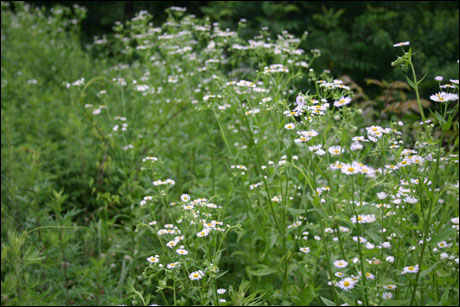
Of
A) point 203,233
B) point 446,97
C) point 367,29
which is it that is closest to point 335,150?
point 446,97

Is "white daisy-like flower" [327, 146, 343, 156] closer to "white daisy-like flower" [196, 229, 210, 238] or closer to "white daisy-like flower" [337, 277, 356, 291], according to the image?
"white daisy-like flower" [337, 277, 356, 291]

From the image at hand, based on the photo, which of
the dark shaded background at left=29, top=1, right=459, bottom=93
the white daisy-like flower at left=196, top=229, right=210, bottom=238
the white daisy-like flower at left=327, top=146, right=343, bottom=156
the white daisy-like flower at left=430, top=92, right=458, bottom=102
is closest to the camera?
the white daisy-like flower at left=430, top=92, right=458, bottom=102

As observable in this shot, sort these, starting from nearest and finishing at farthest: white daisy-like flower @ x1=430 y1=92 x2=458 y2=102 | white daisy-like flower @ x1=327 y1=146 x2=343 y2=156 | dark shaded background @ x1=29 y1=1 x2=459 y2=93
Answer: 1. white daisy-like flower @ x1=430 y1=92 x2=458 y2=102
2. white daisy-like flower @ x1=327 y1=146 x2=343 y2=156
3. dark shaded background @ x1=29 y1=1 x2=459 y2=93

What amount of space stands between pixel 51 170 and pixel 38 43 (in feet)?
10.9

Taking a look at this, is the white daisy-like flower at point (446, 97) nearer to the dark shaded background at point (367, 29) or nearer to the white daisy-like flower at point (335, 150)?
the white daisy-like flower at point (335, 150)

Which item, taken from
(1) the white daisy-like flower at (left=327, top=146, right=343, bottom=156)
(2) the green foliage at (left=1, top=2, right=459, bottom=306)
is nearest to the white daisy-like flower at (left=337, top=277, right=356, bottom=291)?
(2) the green foliage at (left=1, top=2, right=459, bottom=306)

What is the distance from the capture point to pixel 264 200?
2.58 m

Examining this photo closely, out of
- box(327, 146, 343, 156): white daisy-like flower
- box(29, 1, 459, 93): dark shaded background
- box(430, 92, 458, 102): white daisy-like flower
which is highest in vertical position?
box(430, 92, 458, 102): white daisy-like flower

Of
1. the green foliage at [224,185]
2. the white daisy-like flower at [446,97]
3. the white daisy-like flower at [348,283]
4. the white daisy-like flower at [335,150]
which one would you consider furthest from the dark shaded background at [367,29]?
the white daisy-like flower at [348,283]

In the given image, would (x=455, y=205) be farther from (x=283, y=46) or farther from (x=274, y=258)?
(x=283, y=46)

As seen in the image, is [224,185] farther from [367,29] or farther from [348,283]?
[367,29]

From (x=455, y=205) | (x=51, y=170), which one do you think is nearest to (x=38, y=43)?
(x=51, y=170)

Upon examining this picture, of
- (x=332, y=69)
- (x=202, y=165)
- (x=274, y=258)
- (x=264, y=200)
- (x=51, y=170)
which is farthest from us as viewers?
(x=332, y=69)

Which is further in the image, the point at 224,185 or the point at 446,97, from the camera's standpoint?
the point at 224,185
